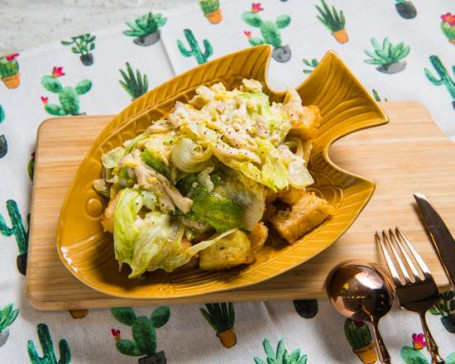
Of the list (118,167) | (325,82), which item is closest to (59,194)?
(118,167)

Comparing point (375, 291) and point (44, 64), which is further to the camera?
point (44, 64)

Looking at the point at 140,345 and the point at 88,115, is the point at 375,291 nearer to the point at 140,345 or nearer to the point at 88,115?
the point at 140,345

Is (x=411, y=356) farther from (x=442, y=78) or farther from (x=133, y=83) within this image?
(x=133, y=83)

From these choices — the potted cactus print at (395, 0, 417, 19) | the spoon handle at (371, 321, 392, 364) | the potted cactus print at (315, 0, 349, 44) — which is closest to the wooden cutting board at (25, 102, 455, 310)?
the spoon handle at (371, 321, 392, 364)

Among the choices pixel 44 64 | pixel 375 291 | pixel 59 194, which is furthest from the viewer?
pixel 44 64

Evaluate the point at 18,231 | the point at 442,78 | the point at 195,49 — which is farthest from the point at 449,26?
the point at 18,231
